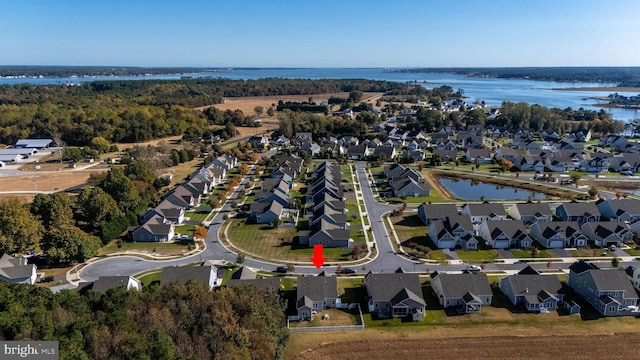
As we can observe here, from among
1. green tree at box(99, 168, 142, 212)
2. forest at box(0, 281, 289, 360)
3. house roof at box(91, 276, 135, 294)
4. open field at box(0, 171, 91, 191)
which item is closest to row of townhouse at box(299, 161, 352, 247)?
forest at box(0, 281, 289, 360)

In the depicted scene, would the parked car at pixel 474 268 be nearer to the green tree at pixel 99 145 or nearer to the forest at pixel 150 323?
the forest at pixel 150 323

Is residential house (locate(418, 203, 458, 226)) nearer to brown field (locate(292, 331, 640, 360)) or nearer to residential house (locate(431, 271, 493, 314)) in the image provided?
residential house (locate(431, 271, 493, 314))

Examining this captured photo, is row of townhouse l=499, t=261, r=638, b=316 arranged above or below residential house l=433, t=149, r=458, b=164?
below

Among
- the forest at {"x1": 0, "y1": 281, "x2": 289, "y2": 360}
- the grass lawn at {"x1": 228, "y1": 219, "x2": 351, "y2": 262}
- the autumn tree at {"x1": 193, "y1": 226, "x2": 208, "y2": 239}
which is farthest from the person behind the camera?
the autumn tree at {"x1": 193, "y1": 226, "x2": 208, "y2": 239}

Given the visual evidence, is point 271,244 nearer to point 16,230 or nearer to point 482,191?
point 16,230

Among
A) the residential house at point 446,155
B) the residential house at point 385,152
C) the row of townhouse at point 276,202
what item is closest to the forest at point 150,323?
the row of townhouse at point 276,202

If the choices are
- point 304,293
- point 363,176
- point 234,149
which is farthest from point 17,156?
point 304,293

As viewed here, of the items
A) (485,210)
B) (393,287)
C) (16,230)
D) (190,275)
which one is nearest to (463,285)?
(393,287)
